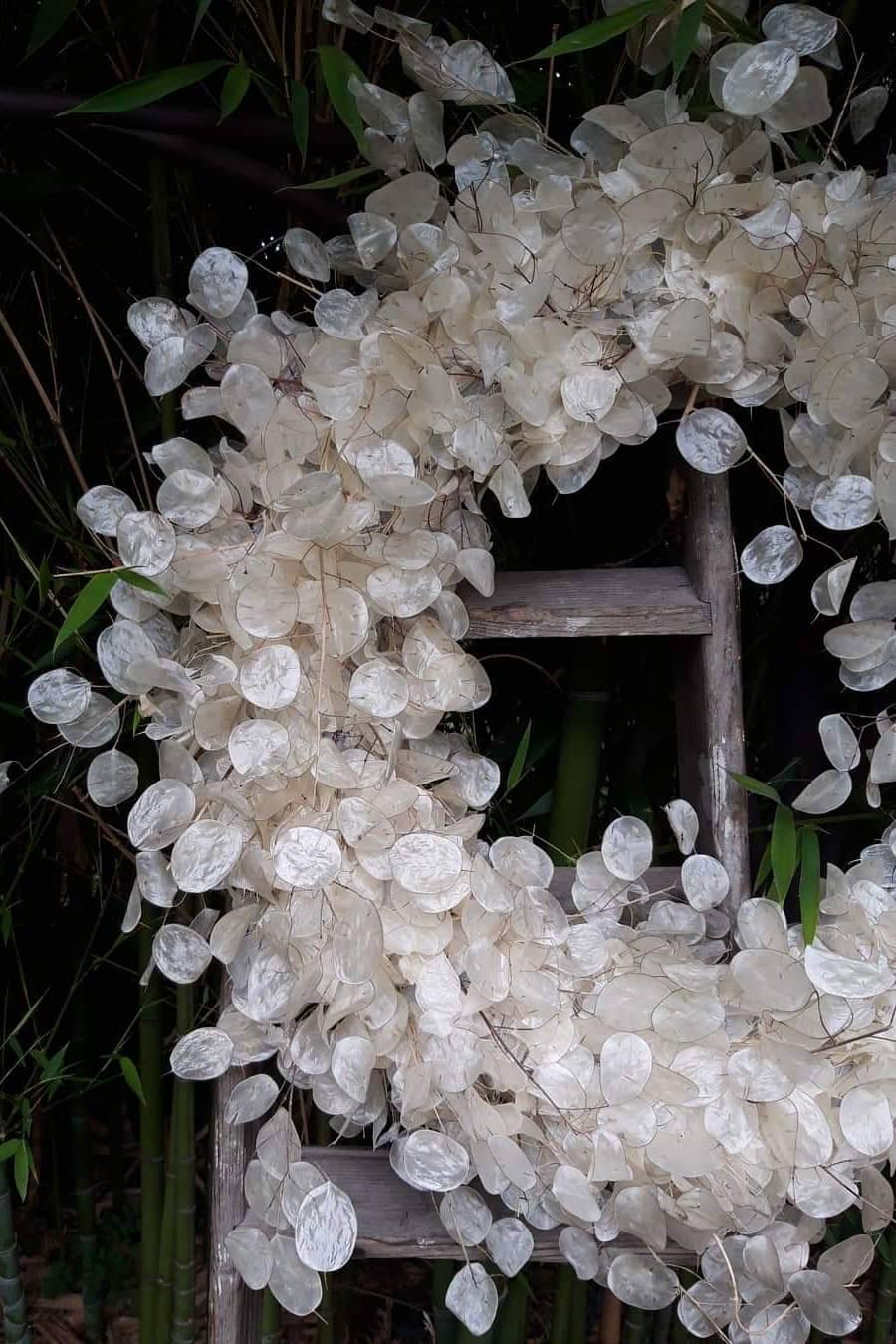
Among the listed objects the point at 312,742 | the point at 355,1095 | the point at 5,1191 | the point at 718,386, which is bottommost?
the point at 5,1191

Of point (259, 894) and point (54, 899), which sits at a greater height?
point (259, 894)

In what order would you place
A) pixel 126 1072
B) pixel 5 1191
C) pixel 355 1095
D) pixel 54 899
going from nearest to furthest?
1. pixel 355 1095
2. pixel 126 1072
3. pixel 5 1191
4. pixel 54 899

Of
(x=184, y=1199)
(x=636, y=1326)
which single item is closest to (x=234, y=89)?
(x=184, y=1199)

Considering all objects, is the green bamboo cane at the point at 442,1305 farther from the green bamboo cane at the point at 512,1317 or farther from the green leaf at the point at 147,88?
the green leaf at the point at 147,88

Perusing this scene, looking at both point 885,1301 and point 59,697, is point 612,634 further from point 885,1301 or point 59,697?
point 885,1301

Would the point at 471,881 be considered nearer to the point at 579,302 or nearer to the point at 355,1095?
the point at 355,1095

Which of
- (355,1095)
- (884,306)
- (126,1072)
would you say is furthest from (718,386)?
(126,1072)

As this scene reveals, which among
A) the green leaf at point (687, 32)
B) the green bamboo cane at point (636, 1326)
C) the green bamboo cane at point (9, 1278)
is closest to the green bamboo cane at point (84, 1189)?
the green bamboo cane at point (9, 1278)
